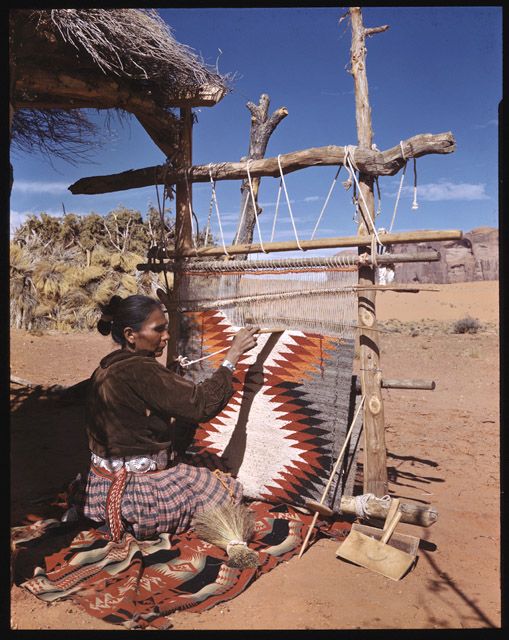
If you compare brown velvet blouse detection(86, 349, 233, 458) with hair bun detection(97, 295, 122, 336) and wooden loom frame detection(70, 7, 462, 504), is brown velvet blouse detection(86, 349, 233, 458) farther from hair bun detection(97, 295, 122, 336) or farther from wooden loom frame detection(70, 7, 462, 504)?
wooden loom frame detection(70, 7, 462, 504)

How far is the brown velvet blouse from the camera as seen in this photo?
3143 mm

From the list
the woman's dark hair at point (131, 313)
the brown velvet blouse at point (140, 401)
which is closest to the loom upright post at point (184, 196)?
the woman's dark hair at point (131, 313)

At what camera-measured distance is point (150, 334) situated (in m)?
3.33

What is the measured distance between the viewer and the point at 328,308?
3.49 metres

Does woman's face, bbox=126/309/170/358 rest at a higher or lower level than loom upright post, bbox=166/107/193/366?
lower

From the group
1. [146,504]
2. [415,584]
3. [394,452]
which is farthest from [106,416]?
[394,452]

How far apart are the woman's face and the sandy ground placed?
4.75ft

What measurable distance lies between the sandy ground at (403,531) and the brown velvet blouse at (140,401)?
Answer: 919 millimetres

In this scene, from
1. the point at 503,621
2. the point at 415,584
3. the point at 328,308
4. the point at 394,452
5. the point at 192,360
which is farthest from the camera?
the point at 394,452

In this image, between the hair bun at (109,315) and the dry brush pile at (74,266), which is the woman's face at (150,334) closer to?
the hair bun at (109,315)

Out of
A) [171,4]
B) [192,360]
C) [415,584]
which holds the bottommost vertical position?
[415,584]

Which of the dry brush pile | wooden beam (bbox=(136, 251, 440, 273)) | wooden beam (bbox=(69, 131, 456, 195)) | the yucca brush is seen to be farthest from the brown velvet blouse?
the dry brush pile
